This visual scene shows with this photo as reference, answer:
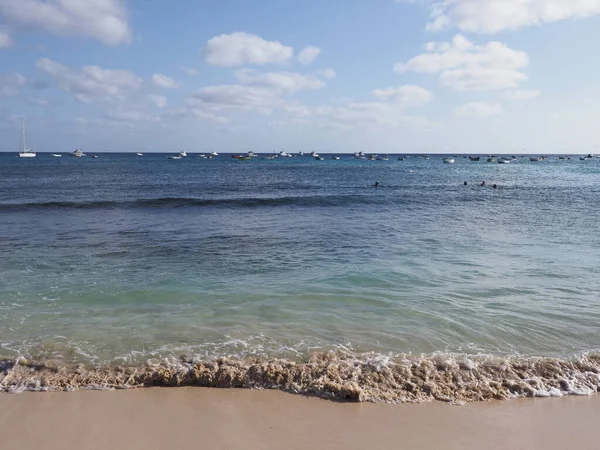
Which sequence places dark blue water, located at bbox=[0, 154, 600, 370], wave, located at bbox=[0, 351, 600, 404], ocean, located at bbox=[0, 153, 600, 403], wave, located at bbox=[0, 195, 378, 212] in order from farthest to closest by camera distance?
1. wave, located at bbox=[0, 195, 378, 212]
2. dark blue water, located at bbox=[0, 154, 600, 370]
3. ocean, located at bbox=[0, 153, 600, 403]
4. wave, located at bbox=[0, 351, 600, 404]

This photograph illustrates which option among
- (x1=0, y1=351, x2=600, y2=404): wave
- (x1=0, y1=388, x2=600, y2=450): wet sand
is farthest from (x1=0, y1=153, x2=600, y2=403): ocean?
(x1=0, y1=388, x2=600, y2=450): wet sand

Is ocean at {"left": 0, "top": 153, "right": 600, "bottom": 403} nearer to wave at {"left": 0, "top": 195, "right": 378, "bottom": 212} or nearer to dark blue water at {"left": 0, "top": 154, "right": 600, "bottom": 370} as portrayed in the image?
dark blue water at {"left": 0, "top": 154, "right": 600, "bottom": 370}

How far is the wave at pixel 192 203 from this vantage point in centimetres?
2992

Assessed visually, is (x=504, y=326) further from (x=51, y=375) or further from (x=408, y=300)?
(x=51, y=375)

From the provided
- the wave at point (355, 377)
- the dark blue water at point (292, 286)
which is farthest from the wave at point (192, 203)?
the wave at point (355, 377)

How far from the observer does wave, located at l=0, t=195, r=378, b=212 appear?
29.9m

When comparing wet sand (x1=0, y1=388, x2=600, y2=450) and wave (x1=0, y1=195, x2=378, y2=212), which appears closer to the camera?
wet sand (x1=0, y1=388, x2=600, y2=450)

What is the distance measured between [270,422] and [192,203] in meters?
28.8

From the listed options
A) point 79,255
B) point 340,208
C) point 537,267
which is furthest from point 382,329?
point 340,208

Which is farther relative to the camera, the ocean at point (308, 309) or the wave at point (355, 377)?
the ocean at point (308, 309)

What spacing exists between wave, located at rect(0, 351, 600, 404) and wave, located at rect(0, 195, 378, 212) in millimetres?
25203

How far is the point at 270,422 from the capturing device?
586cm

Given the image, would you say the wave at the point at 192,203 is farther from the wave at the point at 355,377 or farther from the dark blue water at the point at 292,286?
the wave at the point at 355,377

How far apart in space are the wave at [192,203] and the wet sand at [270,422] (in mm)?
26234
